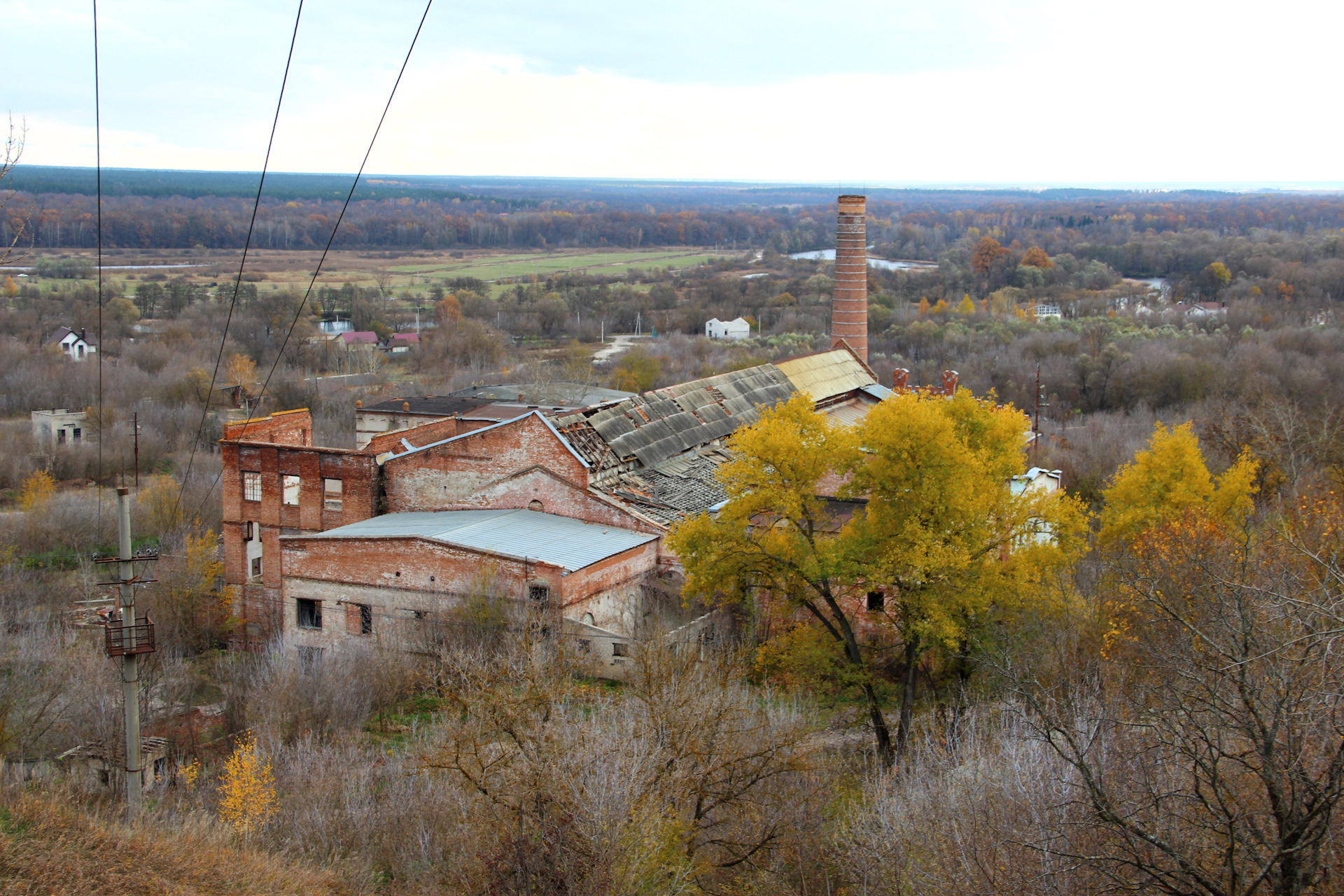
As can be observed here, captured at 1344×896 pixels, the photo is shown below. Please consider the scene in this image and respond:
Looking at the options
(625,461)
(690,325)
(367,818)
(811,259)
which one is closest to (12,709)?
(367,818)

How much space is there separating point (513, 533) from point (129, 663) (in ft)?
30.0

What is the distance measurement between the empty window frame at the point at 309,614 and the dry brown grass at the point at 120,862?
10.8 meters

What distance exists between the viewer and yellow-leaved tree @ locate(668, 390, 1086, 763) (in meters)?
15.2

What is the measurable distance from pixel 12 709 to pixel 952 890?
1429 centimetres

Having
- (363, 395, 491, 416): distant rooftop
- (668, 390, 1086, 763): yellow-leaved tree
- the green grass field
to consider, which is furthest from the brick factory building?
the green grass field

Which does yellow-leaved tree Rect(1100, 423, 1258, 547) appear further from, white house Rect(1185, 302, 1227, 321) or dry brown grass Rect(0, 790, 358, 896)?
white house Rect(1185, 302, 1227, 321)

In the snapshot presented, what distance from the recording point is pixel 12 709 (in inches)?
635

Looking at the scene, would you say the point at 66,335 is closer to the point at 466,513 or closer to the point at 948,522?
the point at 466,513

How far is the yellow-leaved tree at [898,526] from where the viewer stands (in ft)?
50.0

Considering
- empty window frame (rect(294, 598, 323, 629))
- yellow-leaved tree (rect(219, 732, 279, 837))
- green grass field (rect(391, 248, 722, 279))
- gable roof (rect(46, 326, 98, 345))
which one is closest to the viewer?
yellow-leaved tree (rect(219, 732, 279, 837))

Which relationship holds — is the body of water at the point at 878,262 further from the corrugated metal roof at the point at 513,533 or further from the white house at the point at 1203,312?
the corrugated metal roof at the point at 513,533

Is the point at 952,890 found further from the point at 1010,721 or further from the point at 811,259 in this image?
the point at 811,259

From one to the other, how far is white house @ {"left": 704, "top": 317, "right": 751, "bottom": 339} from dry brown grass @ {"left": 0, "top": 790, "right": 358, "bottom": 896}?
68021 millimetres

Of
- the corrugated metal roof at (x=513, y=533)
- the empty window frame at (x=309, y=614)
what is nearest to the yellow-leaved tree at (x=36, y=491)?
the corrugated metal roof at (x=513, y=533)
